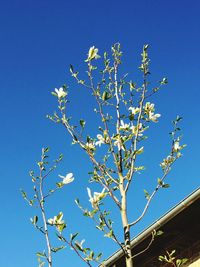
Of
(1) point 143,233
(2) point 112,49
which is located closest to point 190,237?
(1) point 143,233

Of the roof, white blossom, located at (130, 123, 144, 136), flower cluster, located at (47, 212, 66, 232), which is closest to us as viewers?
flower cluster, located at (47, 212, 66, 232)

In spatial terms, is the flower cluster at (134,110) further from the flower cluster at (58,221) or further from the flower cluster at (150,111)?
the flower cluster at (58,221)

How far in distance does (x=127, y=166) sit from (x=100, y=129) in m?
0.62

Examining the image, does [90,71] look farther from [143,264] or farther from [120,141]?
[143,264]

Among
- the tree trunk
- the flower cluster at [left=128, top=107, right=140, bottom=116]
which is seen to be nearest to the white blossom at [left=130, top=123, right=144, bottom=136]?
the flower cluster at [left=128, top=107, right=140, bottom=116]

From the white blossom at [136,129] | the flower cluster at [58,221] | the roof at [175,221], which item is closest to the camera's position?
the flower cluster at [58,221]

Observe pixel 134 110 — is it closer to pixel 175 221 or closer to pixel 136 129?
pixel 136 129

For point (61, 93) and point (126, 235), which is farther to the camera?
point (61, 93)

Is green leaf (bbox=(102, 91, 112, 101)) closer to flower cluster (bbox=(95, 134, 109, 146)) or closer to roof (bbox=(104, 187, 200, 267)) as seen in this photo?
flower cluster (bbox=(95, 134, 109, 146))

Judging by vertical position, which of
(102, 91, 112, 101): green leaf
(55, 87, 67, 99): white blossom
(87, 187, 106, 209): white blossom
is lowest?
(87, 187, 106, 209): white blossom

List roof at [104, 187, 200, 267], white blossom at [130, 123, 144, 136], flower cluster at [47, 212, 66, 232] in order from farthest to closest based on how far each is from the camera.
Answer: roof at [104, 187, 200, 267] < white blossom at [130, 123, 144, 136] < flower cluster at [47, 212, 66, 232]

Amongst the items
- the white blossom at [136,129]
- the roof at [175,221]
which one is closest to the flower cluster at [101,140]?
the white blossom at [136,129]

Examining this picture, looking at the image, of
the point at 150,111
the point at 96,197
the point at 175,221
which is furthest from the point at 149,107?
the point at 175,221

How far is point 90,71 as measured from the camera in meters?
4.75
